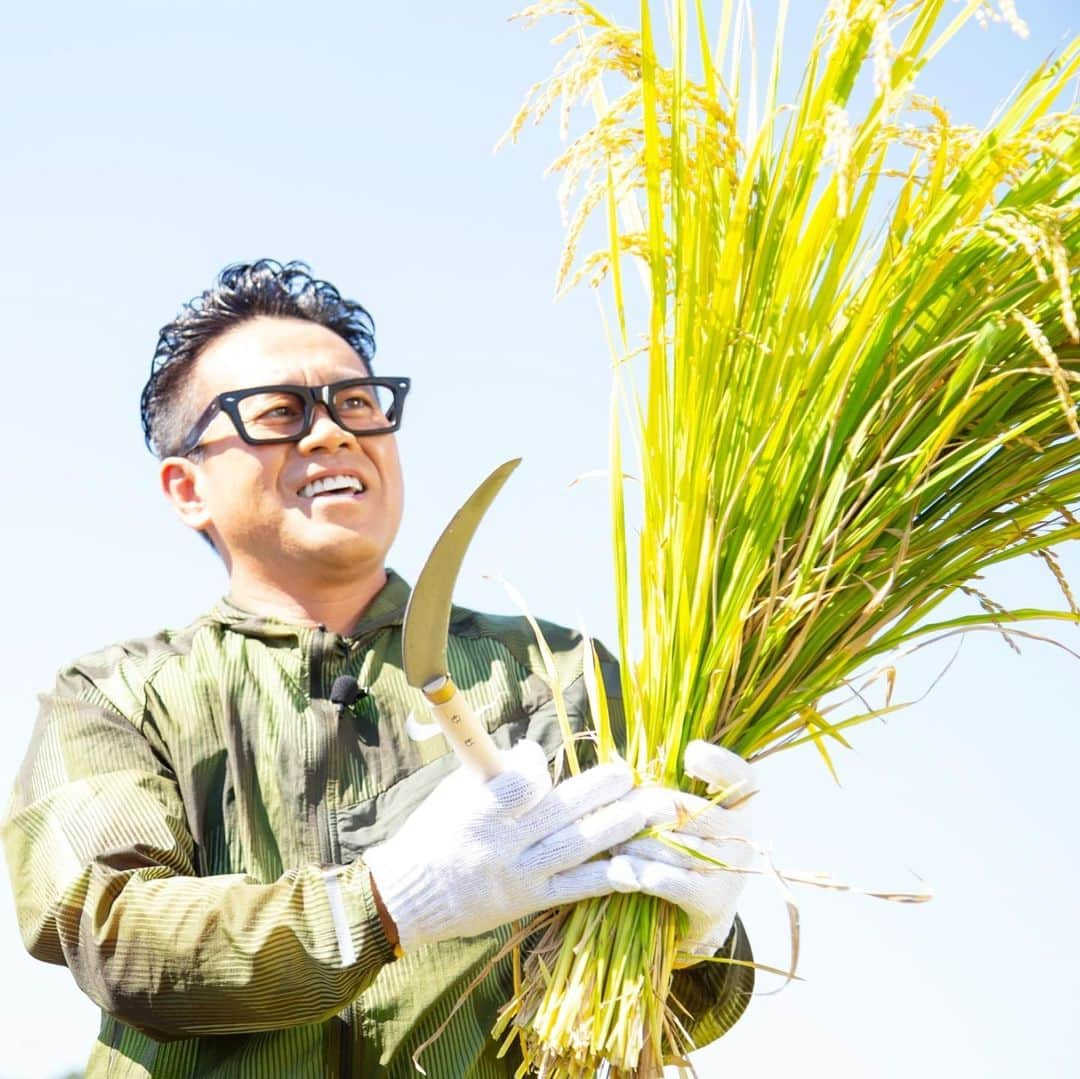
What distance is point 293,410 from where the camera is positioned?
8.77ft

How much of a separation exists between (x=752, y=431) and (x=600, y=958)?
692 millimetres

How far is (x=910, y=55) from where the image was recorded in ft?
6.56

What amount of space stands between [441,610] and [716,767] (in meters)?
0.41

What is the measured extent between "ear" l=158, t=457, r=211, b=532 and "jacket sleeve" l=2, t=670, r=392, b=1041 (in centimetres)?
63

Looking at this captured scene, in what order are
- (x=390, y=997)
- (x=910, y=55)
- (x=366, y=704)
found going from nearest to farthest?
(x=910, y=55) < (x=390, y=997) < (x=366, y=704)

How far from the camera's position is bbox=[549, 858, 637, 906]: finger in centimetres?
204

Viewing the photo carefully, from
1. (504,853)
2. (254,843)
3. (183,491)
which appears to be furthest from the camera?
(183,491)

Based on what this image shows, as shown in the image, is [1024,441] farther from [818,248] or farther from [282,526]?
[282,526]

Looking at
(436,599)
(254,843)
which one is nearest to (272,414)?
(254,843)

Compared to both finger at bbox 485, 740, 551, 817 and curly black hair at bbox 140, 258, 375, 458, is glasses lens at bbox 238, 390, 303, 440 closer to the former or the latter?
curly black hair at bbox 140, 258, 375, 458

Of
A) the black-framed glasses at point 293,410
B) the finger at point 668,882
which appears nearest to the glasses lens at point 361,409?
the black-framed glasses at point 293,410

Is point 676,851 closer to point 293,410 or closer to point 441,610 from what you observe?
point 441,610

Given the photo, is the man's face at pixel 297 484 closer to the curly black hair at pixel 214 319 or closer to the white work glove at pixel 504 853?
the curly black hair at pixel 214 319

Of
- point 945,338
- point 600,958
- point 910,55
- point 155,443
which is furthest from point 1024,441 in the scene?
point 155,443
